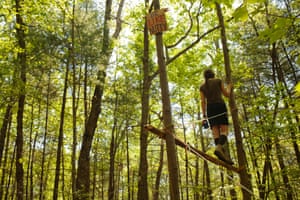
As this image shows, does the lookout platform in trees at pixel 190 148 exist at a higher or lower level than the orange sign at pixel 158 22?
lower

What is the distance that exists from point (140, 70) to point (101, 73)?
469 cm

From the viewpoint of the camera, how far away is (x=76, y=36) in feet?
34.3

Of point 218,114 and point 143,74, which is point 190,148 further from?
point 143,74

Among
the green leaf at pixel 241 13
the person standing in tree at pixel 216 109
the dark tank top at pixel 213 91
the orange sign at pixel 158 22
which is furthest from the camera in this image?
the dark tank top at pixel 213 91

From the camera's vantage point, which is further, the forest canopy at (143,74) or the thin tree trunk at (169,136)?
the forest canopy at (143,74)

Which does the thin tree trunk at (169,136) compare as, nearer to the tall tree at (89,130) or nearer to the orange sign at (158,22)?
the orange sign at (158,22)

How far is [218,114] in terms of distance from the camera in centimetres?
516

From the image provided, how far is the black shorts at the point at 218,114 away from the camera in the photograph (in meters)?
5.15

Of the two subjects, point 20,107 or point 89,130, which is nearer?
point 20,107

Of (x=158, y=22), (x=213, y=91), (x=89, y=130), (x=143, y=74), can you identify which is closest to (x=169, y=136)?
(x=213, y=91)

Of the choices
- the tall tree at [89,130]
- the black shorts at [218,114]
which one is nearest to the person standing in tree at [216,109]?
the black shorts at [218,114]

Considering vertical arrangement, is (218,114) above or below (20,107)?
below

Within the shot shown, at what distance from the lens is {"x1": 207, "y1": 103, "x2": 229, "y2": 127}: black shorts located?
203 inches

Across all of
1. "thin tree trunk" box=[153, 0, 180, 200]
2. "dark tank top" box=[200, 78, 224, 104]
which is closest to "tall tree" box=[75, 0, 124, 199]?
"dark tank top" box=[200, 78, 224, 104]
